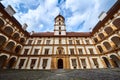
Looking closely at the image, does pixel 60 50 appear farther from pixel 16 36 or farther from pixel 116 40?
pixel 116 40

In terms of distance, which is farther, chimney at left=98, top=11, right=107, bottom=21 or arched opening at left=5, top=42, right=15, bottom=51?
chimney at left=98, top=11, right=107, bottom=21

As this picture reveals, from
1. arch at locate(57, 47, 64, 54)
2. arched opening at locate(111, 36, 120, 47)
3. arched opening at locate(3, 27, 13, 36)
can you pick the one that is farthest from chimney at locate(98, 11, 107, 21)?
arched opening at locate(3, 27, 13, 36)

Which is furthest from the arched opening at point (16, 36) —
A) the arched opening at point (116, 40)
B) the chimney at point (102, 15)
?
the arched opening at point (116, 40)

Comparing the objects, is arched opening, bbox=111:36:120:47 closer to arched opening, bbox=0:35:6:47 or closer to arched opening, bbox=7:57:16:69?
arched opening, bbox=0:35:6:47

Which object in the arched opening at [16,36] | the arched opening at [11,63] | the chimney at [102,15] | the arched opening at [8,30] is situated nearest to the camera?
the arched opening at [8,30]

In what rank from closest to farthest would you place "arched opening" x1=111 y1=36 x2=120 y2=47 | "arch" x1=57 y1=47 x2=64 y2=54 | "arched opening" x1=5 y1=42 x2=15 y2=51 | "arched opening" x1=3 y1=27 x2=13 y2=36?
"arched opening" x1=111 y1=36 x2=120 y2=47
"arched opening" x1=3 y1=27 x2=13 y2=36
"arched opening" x1=5 y1=42 x2=15 y2=51
"arch" x1=57 y1=47 x2=64 y2=54

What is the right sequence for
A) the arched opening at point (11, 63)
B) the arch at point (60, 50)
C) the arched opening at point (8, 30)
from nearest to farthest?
the arched opening at point (8, 30), the arched opening at point (11, 63), the arch at point (60, 50)

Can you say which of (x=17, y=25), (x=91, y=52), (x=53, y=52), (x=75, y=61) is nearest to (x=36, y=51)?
(x=53, y=52)

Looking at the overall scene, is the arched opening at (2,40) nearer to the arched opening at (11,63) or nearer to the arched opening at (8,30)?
the arched opening at (8,30)

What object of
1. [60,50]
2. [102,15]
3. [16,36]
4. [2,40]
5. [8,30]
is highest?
[102,15]

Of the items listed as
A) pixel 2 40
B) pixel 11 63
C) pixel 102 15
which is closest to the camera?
pixel 2 40

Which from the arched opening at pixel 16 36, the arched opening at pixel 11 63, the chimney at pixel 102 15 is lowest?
the arched opening at pixel 11 63

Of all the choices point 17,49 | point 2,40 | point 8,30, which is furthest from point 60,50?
point 2,40

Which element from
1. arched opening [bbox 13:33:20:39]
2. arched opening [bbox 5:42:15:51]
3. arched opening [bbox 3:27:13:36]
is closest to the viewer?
arched opening [bbox 3:27:13:36]
